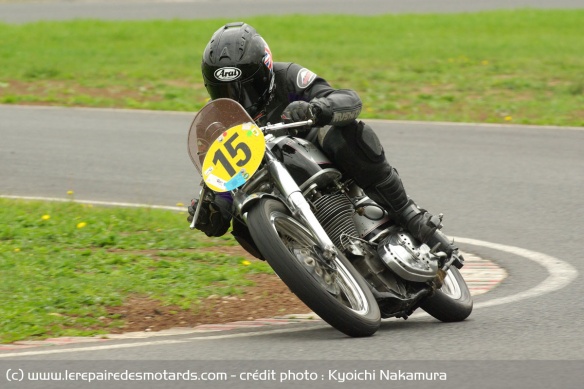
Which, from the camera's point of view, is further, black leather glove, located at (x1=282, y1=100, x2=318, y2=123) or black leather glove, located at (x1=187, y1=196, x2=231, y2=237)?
black leather glove, located at (x1=187, y1=196, x2=231, y2=237)

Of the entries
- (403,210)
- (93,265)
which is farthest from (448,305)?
(93,265)

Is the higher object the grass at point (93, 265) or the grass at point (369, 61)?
the grass at point (93, 265)

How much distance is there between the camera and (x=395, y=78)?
1634 centimetres

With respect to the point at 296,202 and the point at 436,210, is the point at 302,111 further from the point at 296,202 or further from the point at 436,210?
the point at 436,210

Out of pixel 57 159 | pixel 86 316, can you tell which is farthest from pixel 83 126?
pixel 86 316

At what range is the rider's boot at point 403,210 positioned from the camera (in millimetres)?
6336

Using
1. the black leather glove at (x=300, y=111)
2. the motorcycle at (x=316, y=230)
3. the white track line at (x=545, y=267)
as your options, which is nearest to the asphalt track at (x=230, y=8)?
the white track line at (x=545, y=267)

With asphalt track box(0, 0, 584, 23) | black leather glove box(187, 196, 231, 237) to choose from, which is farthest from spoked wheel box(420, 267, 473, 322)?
asphalt track box(0, 0, 584, 23)

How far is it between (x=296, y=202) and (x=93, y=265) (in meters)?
2.59

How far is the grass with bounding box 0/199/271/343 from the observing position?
6.63 meters

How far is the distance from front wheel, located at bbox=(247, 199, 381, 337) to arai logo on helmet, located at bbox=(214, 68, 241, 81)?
0.79m

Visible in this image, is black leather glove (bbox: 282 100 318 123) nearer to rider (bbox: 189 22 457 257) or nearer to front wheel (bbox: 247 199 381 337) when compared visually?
rider (bbox: 189 22 457 257)

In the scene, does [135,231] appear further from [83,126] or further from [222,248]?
[83,126]

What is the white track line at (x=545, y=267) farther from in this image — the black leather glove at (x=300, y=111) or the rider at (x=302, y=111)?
the black leather glove at (x=300, y=111)
